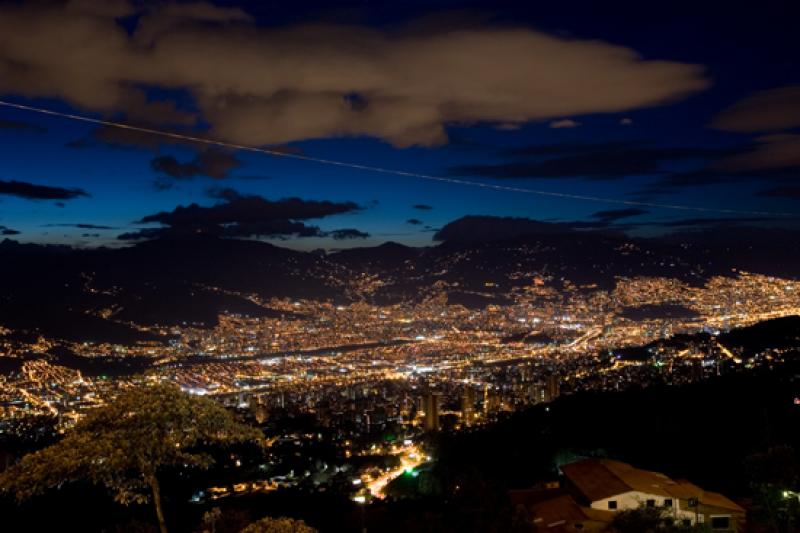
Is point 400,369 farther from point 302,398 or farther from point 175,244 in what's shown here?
point 175,244

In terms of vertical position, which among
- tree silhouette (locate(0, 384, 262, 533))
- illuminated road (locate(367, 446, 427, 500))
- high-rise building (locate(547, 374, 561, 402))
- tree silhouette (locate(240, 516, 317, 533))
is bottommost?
illuminated road (locate(367, 446, 427, 500))

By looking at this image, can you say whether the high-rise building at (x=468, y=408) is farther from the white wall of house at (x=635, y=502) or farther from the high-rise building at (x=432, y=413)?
the white wall of house at (x=635, y=502)

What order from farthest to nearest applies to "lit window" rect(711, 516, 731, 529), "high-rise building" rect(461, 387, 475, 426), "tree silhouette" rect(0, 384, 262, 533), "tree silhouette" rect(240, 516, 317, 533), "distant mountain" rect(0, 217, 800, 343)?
1. "distant mountain" rect(0, 217, 800, 343)
2. "high-rise building" rect(461, 387, 475, 426)
3. "lit window" rect(711, 516, 731, 529)
4. "tree silhouette" rect(240, 516, 317, 533)
5. "tree silhouette" rect(0, 384, 262, 533)

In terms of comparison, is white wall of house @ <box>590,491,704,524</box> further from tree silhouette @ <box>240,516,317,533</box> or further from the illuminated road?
tree silhouette @ <box>240,516,317,533</box>

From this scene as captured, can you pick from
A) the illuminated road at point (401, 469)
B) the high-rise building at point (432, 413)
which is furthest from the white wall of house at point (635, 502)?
the high-rise building at point (432, 413)

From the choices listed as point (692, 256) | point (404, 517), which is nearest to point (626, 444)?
point (404, 517)

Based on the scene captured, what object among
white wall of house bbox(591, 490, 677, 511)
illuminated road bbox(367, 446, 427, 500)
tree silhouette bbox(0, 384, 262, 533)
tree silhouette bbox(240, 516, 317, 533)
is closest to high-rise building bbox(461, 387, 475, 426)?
illuminated road bbox(367, 446, 427, 500)
